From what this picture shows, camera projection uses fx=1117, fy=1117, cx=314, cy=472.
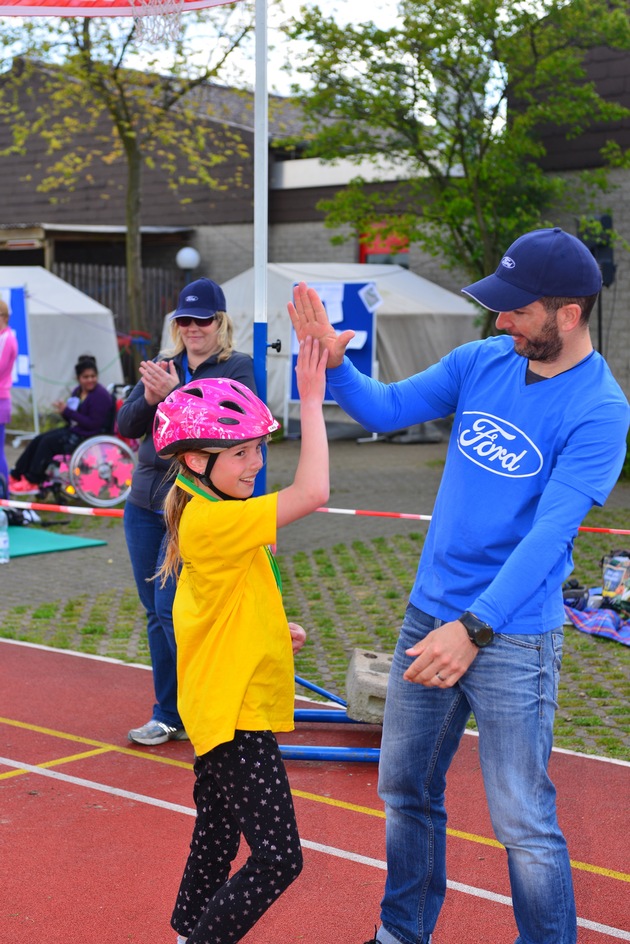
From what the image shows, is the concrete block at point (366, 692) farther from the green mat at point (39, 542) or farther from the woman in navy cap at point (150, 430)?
the green mat at point (39, 542)

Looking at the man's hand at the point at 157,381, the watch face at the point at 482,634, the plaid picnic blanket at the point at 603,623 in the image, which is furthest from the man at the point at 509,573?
the plaid picnic blanket at the point at 603,623

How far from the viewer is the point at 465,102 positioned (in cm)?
1695

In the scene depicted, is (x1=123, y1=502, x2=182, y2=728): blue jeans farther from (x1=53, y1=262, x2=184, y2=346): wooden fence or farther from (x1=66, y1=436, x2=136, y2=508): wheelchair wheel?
(x1=53, y1=262, x2=184, y2=346): wooden fence

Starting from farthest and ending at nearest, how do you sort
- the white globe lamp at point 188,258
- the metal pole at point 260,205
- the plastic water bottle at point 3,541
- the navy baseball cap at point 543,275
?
the white globe lamp at point 188,258
the plastic water bottle at point 3,541
the metal pole at point 260,205
the navy baseball cap at point 543,275

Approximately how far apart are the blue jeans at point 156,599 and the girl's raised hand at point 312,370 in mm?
2215

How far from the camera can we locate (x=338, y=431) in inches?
817

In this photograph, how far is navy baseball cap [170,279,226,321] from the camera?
504cm

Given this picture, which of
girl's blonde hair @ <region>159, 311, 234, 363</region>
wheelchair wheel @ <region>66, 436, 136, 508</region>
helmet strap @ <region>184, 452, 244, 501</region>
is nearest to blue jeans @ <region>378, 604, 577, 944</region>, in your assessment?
helmet strap @ <region>184, 452, 244, 501</region>

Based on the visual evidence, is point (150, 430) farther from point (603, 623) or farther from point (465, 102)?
point (465, 102)

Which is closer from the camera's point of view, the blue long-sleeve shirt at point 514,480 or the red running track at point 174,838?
the blue long-sleeve shirt at point 514,480

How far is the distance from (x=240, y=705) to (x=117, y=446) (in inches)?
383

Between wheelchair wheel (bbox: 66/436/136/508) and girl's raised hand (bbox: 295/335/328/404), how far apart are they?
9503 millimetres

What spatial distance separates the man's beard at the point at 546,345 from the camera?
116 inches

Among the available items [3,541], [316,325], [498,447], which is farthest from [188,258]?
[498,447]
